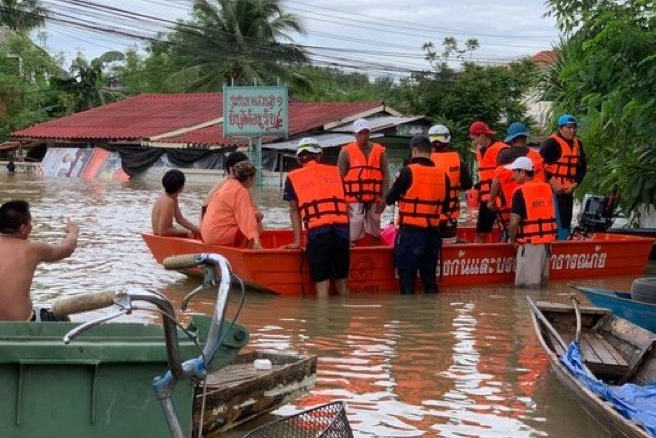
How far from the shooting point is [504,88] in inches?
1417

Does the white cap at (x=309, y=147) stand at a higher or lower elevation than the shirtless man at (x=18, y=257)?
higher

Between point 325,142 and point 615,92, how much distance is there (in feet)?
73.7

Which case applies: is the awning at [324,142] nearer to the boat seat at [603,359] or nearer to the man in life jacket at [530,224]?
the man in life jacket at [530,224]

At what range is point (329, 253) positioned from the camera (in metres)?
11.6

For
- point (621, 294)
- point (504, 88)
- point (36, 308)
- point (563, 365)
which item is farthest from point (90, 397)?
point (504, 88)

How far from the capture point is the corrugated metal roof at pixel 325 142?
120 ft

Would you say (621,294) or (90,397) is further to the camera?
(621,294)

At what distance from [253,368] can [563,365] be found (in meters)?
2.04

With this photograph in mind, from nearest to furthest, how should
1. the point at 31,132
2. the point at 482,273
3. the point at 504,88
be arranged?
the point at 482,273, the point at 504,88, the point at 31,132

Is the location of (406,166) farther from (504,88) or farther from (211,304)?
(504,88)

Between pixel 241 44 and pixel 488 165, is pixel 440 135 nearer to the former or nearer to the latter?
pixel 488 165

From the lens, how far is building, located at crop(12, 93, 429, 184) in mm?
38500

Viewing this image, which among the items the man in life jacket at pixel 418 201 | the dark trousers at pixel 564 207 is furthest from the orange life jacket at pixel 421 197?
the dark trousers at pixel 564 207

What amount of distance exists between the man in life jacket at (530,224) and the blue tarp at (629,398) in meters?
5.18
